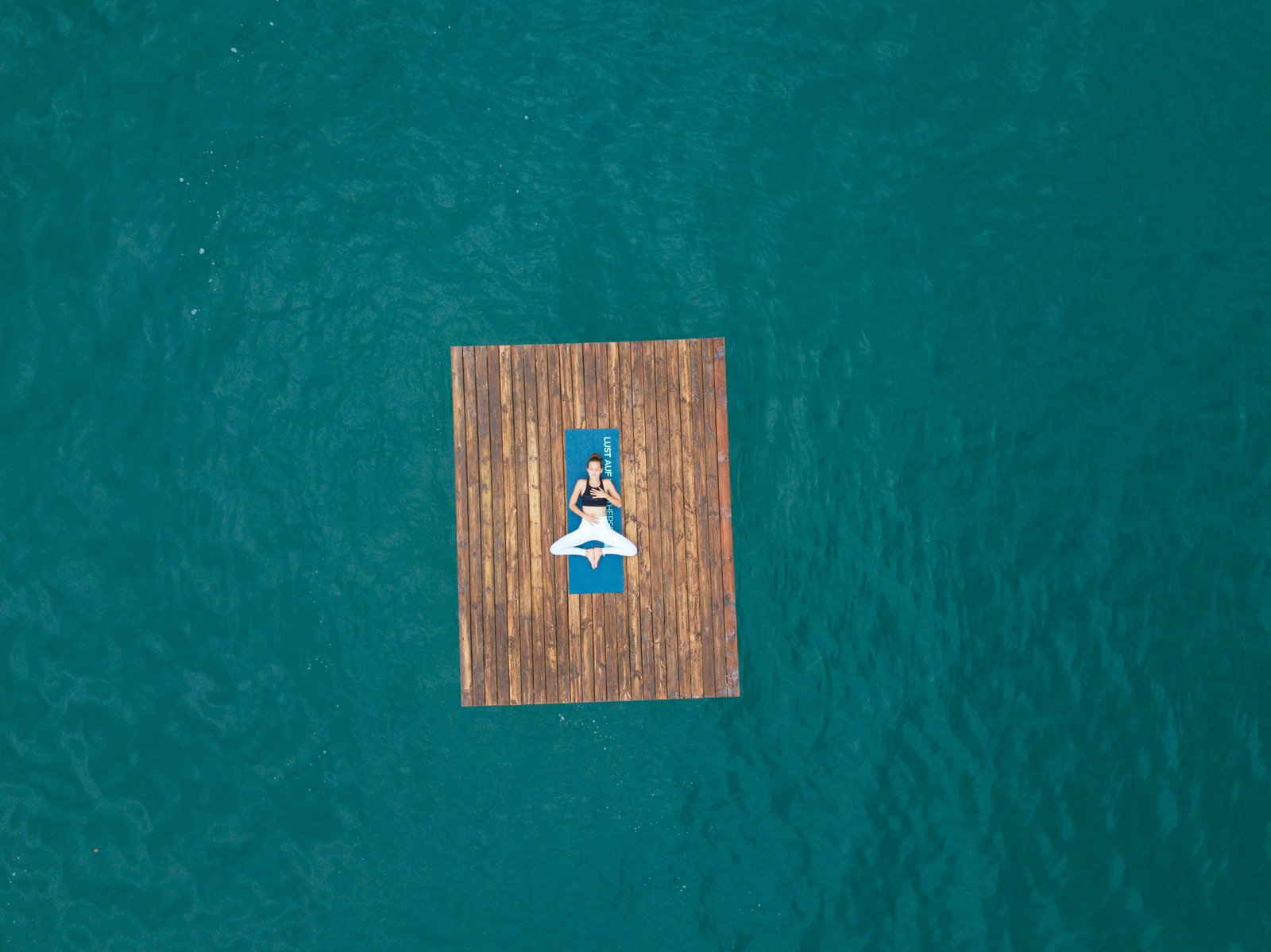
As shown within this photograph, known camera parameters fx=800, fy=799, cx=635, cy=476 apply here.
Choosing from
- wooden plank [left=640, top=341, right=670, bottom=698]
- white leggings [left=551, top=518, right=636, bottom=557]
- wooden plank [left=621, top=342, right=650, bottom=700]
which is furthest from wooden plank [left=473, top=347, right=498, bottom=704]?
wooden plank [left=640, top=341, right=670, bottom=698]

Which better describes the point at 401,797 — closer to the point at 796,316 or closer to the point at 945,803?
the point at 945,803

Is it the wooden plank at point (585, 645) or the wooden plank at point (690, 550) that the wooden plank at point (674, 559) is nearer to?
the wooden plank at point (690, 550)

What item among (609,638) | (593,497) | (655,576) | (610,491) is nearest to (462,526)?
(593,497)

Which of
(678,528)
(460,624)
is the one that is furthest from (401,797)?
(678,528)

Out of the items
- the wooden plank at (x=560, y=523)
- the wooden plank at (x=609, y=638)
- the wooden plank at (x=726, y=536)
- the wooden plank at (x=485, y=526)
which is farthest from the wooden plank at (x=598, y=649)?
the wooden plank at (x=726, y=536)

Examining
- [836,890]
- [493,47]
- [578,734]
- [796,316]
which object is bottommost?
[836,890]

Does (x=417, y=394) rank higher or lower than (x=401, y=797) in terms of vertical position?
higher
